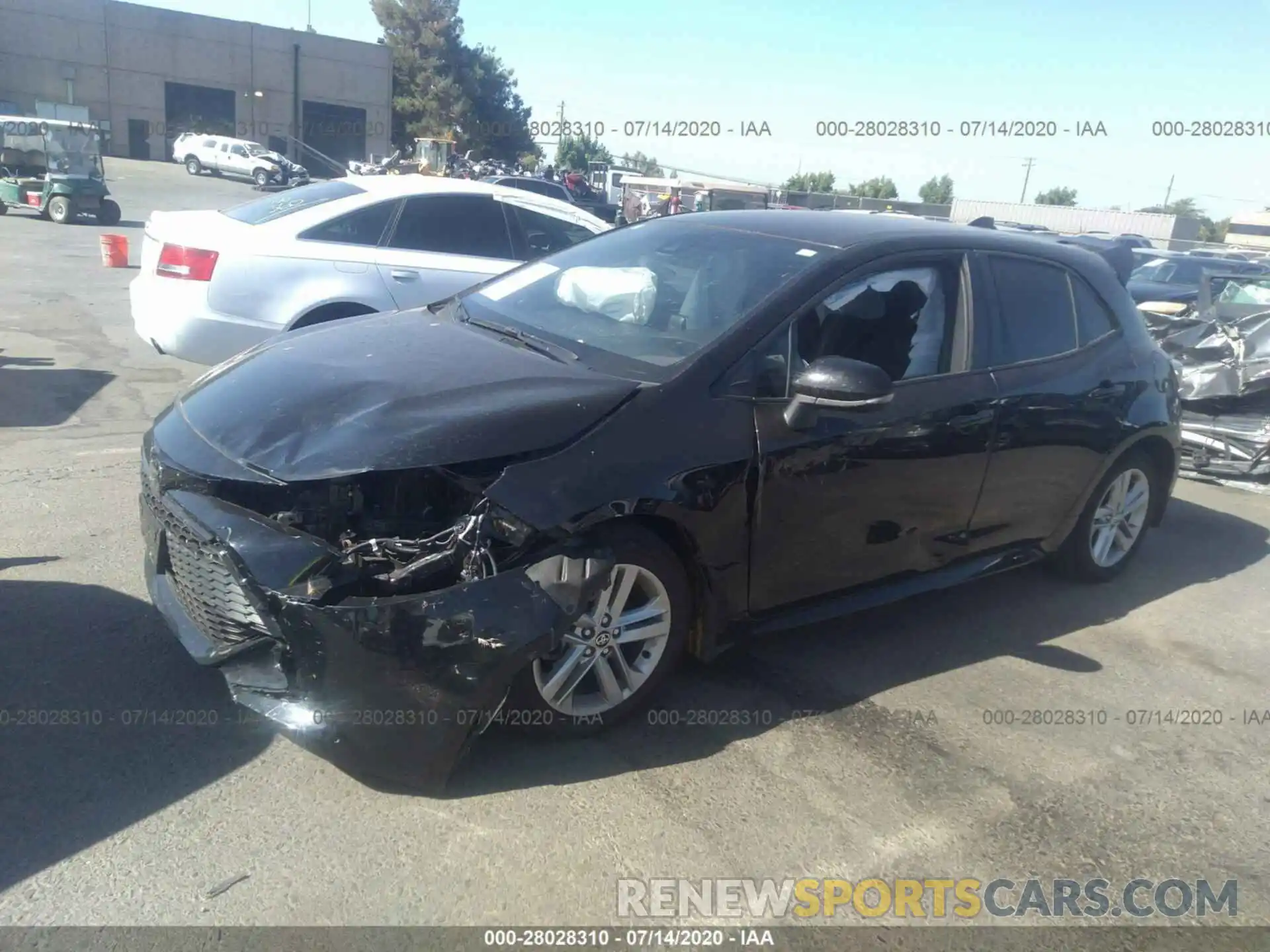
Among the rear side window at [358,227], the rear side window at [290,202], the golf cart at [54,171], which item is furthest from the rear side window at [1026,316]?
the golf cart at [54,171]

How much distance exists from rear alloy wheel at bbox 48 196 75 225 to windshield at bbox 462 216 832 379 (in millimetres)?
20864


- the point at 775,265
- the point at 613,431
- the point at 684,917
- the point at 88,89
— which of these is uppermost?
the point at 88,89

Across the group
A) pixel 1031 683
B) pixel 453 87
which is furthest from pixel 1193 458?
pixel 453 87

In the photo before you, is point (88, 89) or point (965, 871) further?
point (88, 89)

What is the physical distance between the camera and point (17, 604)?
3953 millimetres

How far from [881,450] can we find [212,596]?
2392 mm

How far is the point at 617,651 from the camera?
332 centimetres

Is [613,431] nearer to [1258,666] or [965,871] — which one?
[965,871]

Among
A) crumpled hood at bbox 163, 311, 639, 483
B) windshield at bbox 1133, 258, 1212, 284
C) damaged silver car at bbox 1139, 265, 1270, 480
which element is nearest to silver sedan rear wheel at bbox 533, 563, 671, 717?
crumpled hood at bbox 163, 311, 639, 483

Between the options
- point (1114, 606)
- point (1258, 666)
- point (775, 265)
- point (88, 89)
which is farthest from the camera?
point (88, 89)

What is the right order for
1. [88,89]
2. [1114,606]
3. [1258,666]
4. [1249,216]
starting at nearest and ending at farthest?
[1258,666] < [1114,606] < [88,89] < [1249,216]

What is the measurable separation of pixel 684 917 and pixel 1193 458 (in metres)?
6.76

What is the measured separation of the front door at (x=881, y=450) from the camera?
3580 millimetres

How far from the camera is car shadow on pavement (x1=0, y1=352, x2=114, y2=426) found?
22.2 ft
